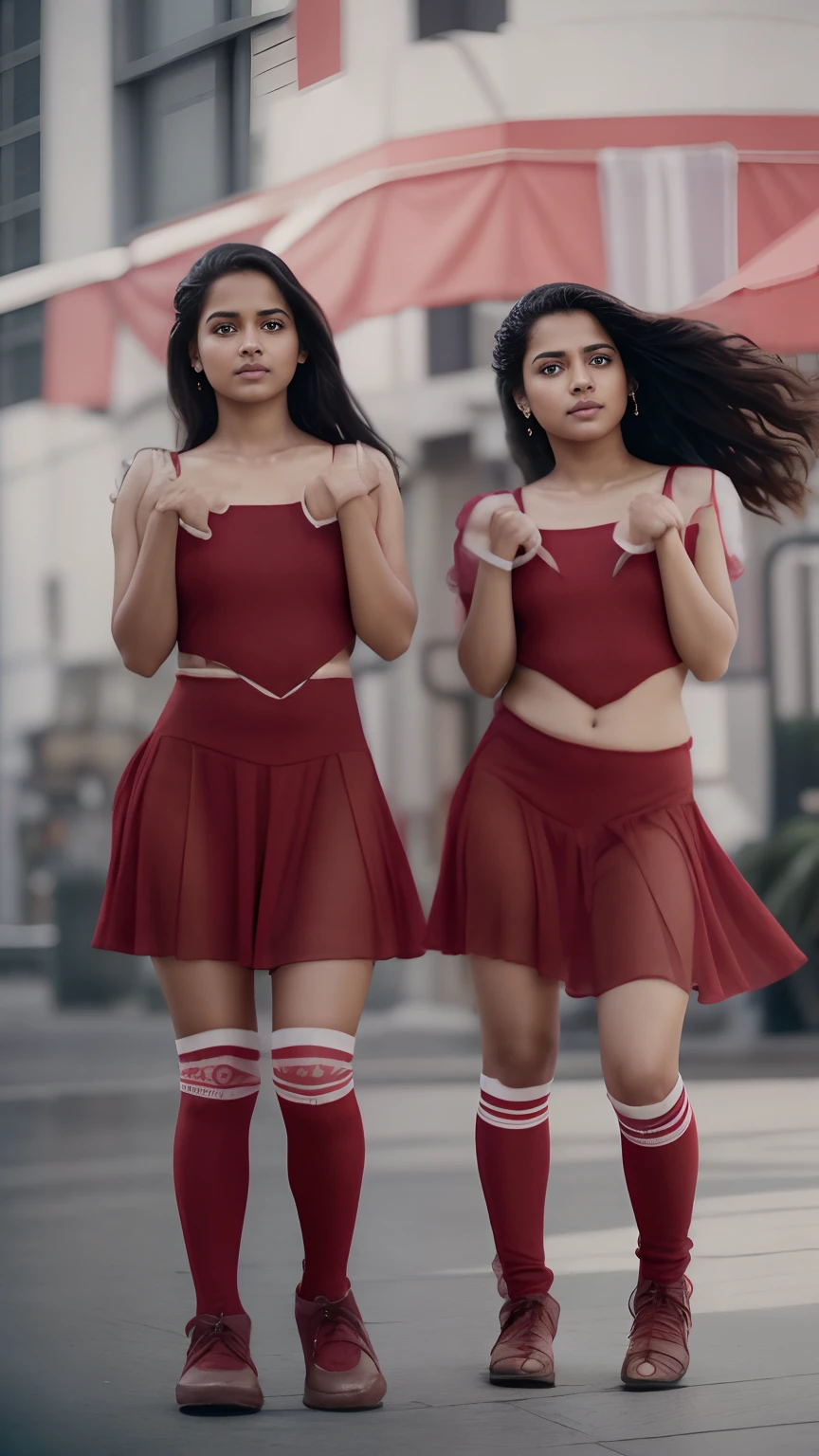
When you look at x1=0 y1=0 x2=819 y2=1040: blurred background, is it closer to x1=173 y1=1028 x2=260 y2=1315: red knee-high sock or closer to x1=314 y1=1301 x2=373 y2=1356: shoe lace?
x1=173 y1=1028 x2=260 y2=1315: red knee-high sock

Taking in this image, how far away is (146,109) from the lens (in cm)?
968

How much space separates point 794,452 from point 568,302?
18.8 inches

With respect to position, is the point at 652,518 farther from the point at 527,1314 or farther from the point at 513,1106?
the point at 527,1314

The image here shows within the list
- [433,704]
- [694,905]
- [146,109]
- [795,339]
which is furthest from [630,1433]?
[146,109]

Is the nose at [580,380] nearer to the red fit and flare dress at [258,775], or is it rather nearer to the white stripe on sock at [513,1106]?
the red fit and flare dress at [258,775]

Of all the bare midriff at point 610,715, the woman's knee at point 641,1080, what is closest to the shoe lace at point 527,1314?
the woman's knee at point 641,1080

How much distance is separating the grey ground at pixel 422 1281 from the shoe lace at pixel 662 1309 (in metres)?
0.10

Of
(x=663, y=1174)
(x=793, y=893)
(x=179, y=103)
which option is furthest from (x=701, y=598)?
(x=179, y=103)

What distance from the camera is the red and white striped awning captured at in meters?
8.22

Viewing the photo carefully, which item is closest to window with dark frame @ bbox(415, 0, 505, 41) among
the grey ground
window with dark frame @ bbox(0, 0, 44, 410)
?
window with dark frame @ bbox(0, 0, 44, 410)

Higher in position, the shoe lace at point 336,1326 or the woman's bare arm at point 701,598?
the woman's bare arm at point 701,598

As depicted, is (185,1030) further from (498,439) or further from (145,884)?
(498,439)

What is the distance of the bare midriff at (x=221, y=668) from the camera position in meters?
3.03

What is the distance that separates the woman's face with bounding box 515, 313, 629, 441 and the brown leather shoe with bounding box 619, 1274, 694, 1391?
4.30 ft
